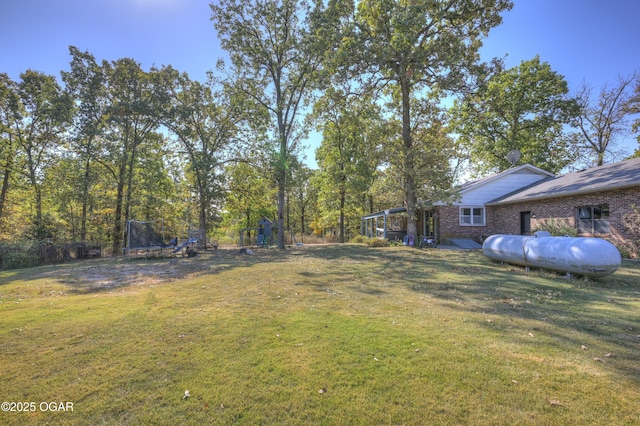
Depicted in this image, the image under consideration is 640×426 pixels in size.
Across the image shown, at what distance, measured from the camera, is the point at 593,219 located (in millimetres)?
13445

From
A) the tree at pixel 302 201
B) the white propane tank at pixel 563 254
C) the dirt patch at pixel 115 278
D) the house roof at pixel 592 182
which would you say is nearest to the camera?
the white propane tank at pixel 563 254

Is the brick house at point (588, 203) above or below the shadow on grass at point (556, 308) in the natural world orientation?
above

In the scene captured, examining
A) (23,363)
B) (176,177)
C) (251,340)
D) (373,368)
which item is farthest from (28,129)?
(373,368)

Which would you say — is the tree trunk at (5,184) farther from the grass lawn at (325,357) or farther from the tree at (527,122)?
the tree at (527,122)

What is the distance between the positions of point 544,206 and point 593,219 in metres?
2.72

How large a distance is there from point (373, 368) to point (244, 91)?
21.4m

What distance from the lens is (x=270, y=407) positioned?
254 cm

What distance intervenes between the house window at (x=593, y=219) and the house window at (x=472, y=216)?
6.32 m

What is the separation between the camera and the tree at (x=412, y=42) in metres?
14.0

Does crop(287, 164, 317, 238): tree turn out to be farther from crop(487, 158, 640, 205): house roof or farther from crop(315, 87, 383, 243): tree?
crop(487, 158, 640, 205): house roof

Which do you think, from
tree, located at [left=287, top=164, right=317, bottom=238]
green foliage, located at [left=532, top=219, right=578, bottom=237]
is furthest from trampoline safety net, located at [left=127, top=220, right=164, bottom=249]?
tree, located at [left=287, top=164, right=317, bottom=238]

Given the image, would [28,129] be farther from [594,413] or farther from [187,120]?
[594,413]

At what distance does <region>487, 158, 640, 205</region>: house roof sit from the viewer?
38.9 feet

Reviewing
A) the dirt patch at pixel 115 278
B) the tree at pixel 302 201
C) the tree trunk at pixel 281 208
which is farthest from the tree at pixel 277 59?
the tree at pixel 302 201
